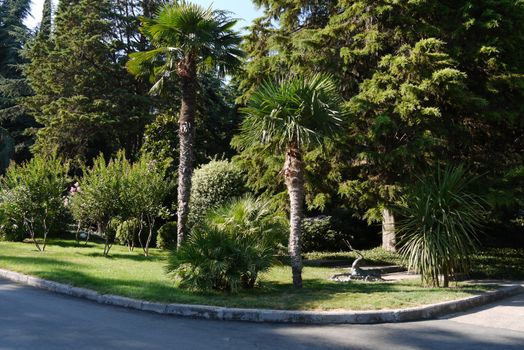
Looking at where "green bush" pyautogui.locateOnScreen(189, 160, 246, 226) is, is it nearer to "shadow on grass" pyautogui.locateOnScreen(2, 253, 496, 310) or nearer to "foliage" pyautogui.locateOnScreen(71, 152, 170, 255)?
"foliage" pyautogui.locateOnScreen(71, 152, 170, 255)

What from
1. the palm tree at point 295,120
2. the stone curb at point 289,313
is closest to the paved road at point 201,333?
the stone curb at point 289,313

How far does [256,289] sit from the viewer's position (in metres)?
10.1

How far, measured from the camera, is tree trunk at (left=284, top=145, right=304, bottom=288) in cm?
1033

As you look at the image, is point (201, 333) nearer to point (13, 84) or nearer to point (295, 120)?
point (295, 120)

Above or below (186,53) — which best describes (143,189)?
below

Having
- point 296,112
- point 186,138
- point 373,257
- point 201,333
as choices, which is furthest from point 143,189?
point 201,333

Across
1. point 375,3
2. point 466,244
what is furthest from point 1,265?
point 375,3

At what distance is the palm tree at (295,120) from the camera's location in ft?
33.0

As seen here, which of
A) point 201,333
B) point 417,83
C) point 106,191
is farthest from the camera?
point 106,191

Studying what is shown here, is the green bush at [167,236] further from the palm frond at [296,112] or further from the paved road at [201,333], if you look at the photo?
the paved road at [201,333]

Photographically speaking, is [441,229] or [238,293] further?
[441,229]

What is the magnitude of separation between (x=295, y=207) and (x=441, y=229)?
3261 millimetres

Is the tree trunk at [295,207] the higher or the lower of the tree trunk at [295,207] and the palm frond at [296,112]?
the lower

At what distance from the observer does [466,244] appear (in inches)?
426
